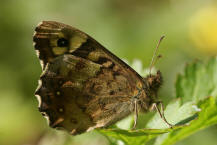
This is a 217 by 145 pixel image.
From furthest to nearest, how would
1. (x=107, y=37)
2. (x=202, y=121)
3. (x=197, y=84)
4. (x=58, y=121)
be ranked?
(x=107, y=37), (x=197, y=84), (x=58, y=121), (x=202, y=121)

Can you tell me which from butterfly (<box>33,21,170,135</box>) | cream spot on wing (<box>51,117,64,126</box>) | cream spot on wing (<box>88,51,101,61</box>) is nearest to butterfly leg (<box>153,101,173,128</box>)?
butterfly (<box>33,21,170,135</box>)

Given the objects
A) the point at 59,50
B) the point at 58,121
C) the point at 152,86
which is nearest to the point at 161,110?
the point at 152,86

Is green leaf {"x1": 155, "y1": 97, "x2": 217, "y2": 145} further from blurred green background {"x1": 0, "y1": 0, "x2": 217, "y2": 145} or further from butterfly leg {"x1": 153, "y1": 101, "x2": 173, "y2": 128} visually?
blurred green background {"x1": 0, "y1": 0, "x2": 217, "y2": 145}

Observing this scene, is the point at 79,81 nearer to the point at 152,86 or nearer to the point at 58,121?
the point at 58,121

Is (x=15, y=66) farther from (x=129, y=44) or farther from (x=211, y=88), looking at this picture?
(x=211, y=88)

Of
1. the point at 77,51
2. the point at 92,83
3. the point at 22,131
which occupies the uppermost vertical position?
the point at 77,51

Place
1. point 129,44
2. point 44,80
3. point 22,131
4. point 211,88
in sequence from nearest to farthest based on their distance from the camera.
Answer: point 44,80, point 211,88, point 22,131, point 129,44

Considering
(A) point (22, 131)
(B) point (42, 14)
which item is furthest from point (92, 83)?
(B) point (42, 14)

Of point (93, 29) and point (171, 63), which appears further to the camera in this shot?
point (93, 29)
